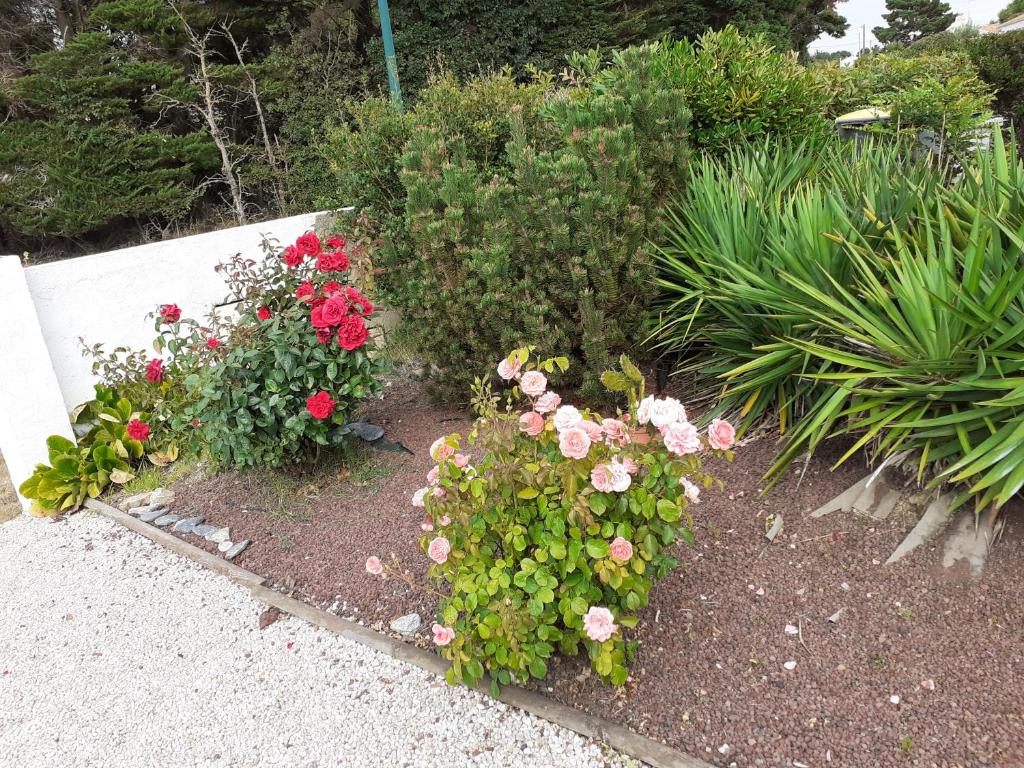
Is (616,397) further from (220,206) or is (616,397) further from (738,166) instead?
(220,206)

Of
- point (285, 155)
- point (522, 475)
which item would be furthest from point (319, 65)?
point (522, 475)

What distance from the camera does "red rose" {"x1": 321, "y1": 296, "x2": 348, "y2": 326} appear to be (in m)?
3.36

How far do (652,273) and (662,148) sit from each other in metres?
0.74

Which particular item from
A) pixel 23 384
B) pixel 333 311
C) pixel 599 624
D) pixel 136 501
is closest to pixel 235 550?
pixel 136 501

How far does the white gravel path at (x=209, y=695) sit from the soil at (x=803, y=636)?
231 mm

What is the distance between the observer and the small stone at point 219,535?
3.62 m

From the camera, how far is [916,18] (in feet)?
135

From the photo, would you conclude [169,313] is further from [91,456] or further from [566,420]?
[566,420]

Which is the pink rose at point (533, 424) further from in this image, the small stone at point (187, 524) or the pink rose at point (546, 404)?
the small stone at point (187, 524)

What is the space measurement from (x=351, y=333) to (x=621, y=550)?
192cm

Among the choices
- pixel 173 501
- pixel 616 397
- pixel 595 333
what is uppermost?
pixel 595 333

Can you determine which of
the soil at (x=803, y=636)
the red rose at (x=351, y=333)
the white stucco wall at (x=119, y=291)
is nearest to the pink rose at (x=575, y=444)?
the soil at (x=803, y=636)

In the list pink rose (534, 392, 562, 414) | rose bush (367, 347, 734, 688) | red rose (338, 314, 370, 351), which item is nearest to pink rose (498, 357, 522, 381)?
rose bush (367, 347, 734, 688)

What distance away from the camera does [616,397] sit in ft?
12.9
